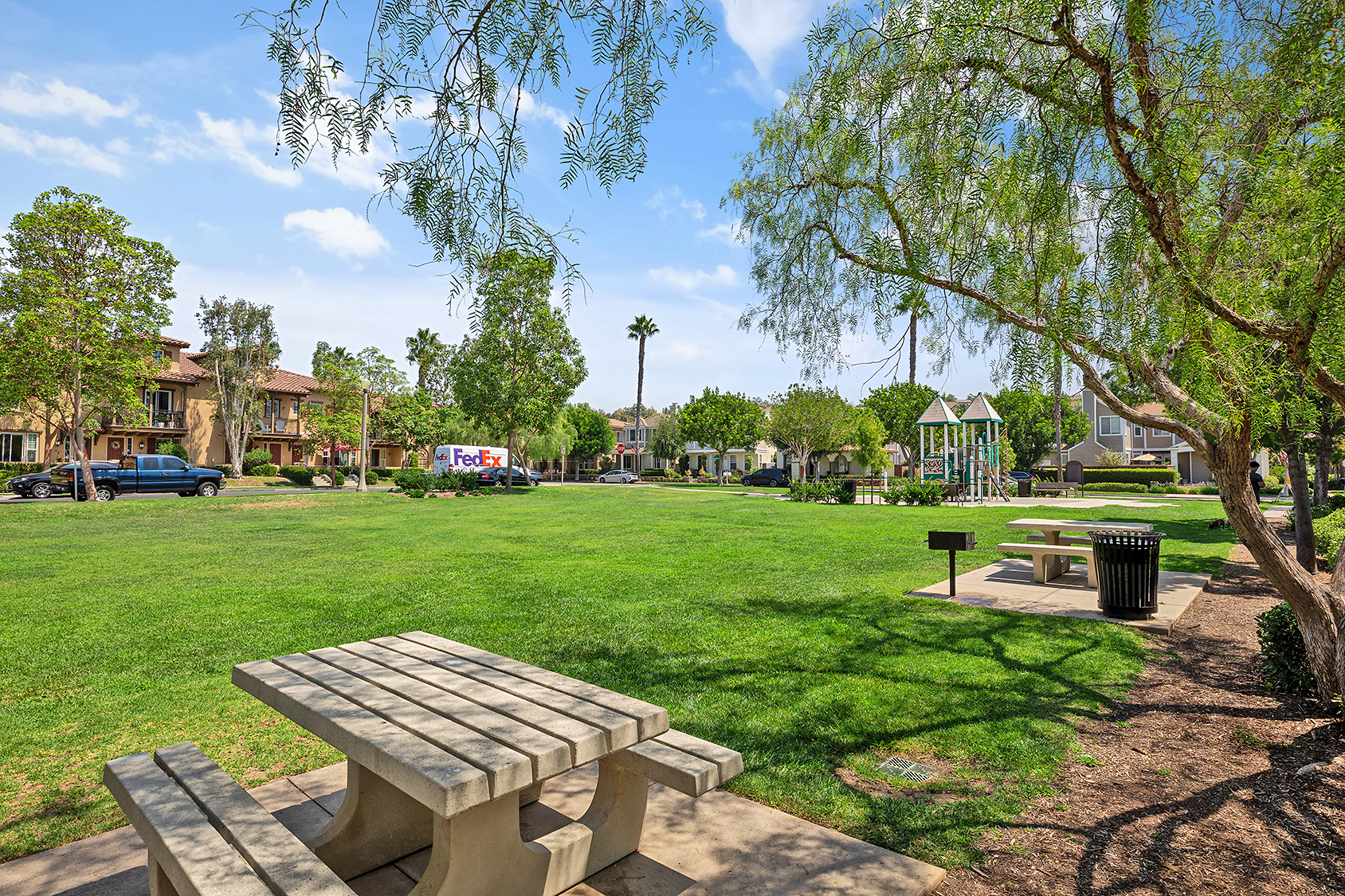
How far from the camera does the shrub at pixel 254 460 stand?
4688 centimetres

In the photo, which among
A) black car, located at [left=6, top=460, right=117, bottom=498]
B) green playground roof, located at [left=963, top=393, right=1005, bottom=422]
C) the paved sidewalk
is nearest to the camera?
the paved sidewalk

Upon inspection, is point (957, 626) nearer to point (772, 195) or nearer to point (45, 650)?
point (772, 195)

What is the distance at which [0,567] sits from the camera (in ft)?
33.8

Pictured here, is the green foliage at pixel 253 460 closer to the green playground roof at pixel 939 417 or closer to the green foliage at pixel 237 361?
the green foliage at pixel 237 361

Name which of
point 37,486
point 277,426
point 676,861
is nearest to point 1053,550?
point 676,861

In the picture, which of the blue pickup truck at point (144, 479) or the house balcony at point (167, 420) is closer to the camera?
the blue pickup truck at point (144, 479)

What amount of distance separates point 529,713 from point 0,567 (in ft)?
40.6

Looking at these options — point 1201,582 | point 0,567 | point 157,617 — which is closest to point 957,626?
point 1201,582

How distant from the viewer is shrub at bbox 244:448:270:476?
154 ft

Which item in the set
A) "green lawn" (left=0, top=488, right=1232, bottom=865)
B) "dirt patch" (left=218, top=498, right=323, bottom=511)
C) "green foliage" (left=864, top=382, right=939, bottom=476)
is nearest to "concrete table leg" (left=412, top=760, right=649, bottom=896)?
"green lawn" (left=0, top=488, right=1232, bottom=865)

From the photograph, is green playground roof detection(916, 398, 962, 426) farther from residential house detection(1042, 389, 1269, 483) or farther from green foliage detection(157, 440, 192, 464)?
green foliage detection(157, 440, 192, 464)

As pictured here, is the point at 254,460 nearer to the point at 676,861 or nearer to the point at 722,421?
the point at 722,421

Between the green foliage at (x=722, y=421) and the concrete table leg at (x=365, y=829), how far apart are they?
57122 mm

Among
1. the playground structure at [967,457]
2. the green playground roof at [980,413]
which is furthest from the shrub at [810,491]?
the green playground roof at [980,413]
